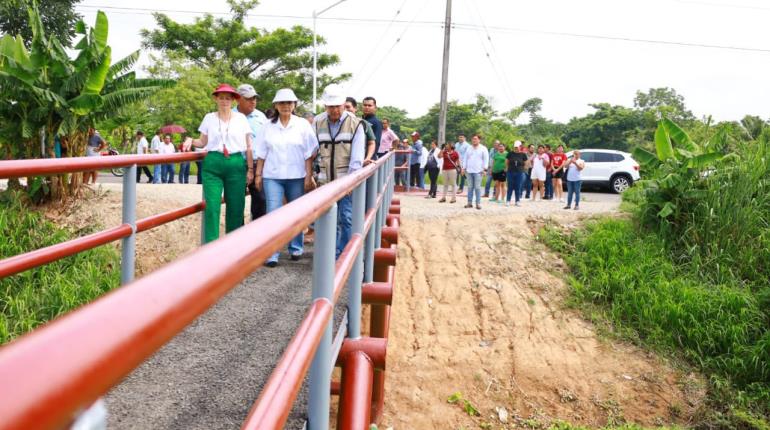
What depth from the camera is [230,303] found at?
3.76 m

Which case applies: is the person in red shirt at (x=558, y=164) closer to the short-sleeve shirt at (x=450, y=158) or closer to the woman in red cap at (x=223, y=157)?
the short-sleeve shirt at (x=450, y=158)

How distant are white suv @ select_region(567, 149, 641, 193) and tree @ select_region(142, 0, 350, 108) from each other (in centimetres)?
1731

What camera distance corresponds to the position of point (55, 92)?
6.86 metres

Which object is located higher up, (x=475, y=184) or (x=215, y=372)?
(x=475, y=184)

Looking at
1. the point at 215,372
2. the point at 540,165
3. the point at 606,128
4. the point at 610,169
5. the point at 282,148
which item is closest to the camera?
the point at 215,372

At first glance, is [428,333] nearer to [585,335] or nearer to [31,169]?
[585,335]

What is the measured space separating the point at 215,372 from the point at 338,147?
3221 mm

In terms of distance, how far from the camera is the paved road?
231 cm

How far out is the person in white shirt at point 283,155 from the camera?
5234 mm

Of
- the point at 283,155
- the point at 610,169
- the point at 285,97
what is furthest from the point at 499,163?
the point at 285,97

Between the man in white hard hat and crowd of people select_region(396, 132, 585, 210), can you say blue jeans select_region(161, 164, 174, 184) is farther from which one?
the man in white hard hat

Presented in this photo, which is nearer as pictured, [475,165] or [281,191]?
[281,191]

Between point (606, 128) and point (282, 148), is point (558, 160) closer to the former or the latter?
point (282, 148)

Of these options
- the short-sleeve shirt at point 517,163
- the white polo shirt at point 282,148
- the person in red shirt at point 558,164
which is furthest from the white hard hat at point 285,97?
the person in red shirt at point 558,164
